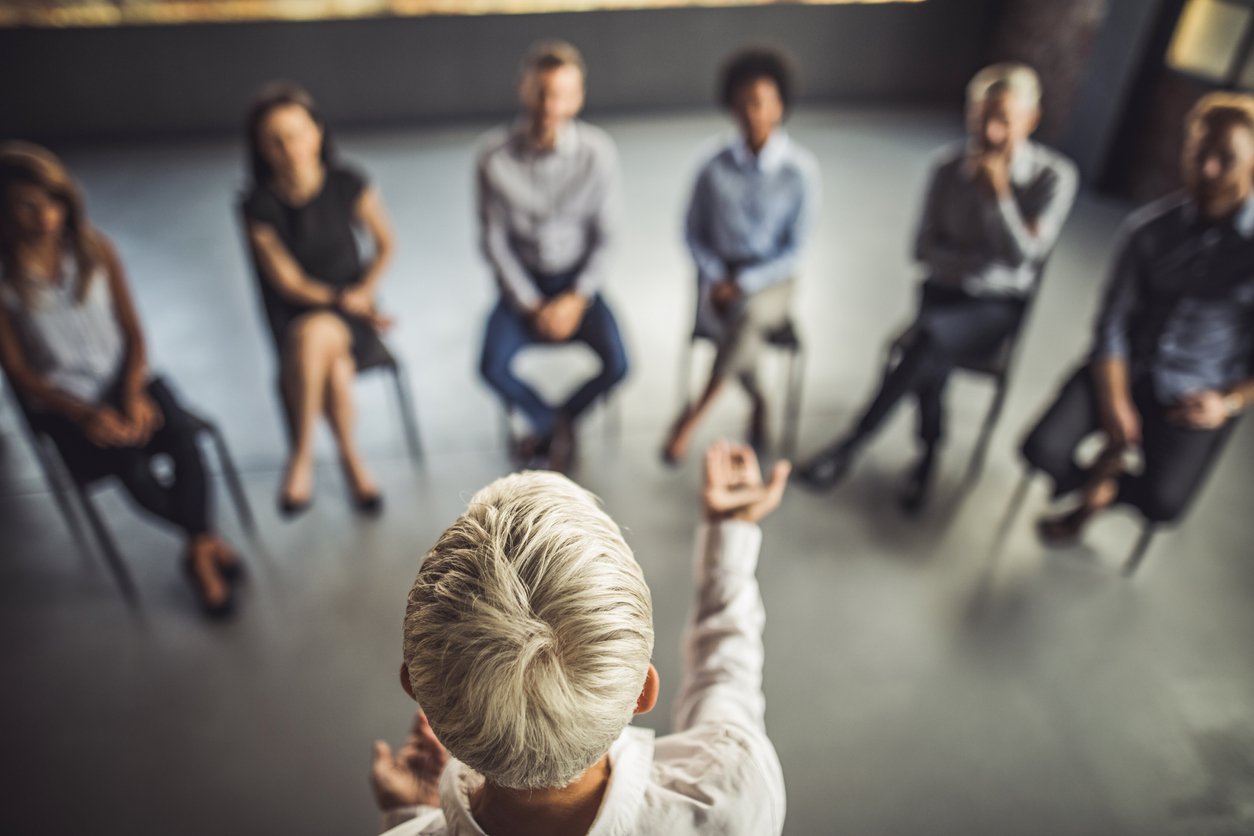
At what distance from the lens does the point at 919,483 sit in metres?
2.53

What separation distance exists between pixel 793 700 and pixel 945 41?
5514 mm

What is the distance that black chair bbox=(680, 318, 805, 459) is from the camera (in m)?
2.59

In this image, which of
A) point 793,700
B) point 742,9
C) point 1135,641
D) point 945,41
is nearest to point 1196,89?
point 945,41

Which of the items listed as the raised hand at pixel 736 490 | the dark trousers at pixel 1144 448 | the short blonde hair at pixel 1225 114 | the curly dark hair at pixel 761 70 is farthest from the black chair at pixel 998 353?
the raised hand at pixel 736 490

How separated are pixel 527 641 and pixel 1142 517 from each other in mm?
Result: 2364

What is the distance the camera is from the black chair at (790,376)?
259 centimetres

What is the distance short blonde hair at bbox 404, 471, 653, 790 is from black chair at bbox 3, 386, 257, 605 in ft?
5.96

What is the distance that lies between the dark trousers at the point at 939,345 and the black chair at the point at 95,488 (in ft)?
6.63

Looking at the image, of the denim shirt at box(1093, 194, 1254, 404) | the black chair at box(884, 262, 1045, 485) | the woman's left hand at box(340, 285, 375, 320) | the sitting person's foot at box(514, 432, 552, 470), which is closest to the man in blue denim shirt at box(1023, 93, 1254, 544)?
the denim shirt at box(1093, 194, 1254, 404)

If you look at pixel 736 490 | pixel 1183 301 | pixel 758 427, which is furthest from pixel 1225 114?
pixel 736 490

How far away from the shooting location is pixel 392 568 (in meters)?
2.35

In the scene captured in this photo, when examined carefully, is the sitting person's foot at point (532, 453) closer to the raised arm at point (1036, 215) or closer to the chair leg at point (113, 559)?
the chair leg at point (113, 559)

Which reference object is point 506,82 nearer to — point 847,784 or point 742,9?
point 742,9

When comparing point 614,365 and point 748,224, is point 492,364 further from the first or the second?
point 748,224
